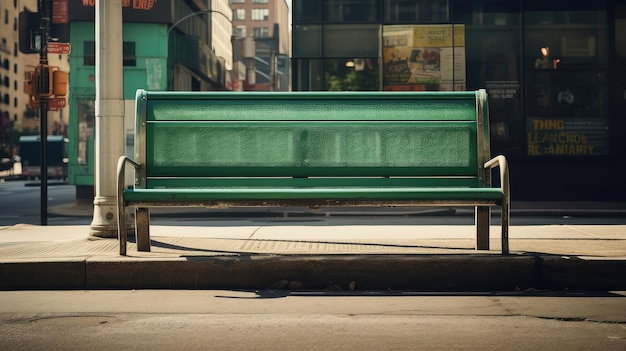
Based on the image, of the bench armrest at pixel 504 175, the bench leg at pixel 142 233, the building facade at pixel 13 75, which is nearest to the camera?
the bench armrest at pixel 504 175

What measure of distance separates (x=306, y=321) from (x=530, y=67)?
17.8 meters

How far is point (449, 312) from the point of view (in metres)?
5.96

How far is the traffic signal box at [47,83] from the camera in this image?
14789 mm

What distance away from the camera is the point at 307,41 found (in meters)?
22.8

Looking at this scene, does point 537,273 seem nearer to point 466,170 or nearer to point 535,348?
point 466,170

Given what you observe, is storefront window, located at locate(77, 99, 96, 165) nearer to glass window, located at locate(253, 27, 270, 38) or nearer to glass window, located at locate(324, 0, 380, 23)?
glass window, located at locate(324, 0, 380, 23)

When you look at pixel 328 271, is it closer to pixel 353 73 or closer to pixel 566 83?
pixel 353 73

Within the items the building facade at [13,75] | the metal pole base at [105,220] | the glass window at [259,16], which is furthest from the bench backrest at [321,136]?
the glass window at [259,16]

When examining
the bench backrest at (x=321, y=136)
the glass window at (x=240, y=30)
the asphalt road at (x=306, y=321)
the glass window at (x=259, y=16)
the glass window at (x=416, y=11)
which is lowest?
the asphalt road at (x=306, y=321)

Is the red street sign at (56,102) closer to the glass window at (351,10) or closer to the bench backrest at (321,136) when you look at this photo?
the bench backrest at (321,136)

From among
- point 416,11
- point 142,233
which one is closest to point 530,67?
point 416,11

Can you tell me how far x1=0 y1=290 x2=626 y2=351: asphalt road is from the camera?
5016 mm

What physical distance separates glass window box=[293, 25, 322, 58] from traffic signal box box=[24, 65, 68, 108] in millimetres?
8745

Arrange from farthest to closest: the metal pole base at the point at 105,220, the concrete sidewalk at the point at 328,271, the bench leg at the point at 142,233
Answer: the metal pole base at the point at 105,220
the bench leg at the point at 142,233
the concrete sidewalk at the point at 328,271
